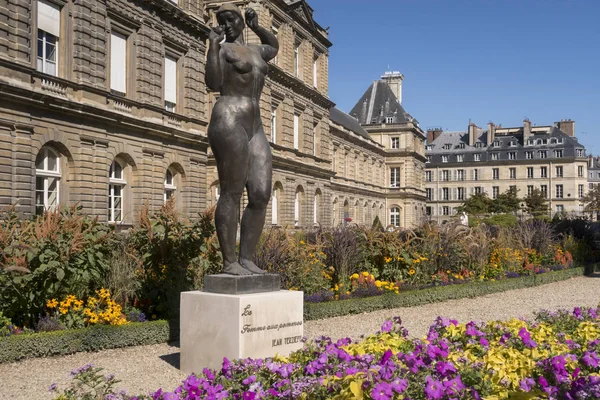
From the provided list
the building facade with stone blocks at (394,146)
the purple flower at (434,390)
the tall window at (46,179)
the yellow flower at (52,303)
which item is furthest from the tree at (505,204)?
the purple flower at (434,390)

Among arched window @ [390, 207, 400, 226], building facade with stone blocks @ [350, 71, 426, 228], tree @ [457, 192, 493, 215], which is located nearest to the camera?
building facade with stone blocks @ [350, 71, 426, 228]

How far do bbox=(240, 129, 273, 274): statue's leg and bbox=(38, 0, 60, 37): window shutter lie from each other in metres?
11.9

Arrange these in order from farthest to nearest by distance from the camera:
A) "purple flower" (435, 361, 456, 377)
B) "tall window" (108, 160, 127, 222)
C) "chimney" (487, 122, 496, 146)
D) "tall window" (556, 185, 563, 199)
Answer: "chimney" (487, 122, 496, 146)
"tall window" (556, 185, 563, 199)
"tall window" (108, 160, 127, 222)
"purple flower" (435, 361, 456, 377)

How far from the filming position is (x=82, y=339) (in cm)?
673

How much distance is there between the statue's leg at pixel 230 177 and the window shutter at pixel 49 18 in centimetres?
1184

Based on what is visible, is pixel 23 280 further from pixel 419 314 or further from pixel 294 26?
pixel 294 26

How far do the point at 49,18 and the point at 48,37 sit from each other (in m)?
0.46

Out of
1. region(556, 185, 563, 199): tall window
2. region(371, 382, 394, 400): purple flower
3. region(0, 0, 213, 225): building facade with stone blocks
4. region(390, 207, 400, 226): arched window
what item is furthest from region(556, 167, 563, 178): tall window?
region(371, 382, 394, 400): purple flower

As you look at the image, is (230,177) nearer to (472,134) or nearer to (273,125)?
(273,125)

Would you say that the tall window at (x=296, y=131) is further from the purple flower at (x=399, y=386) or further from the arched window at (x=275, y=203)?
the purple flower at (x=399, y=386)

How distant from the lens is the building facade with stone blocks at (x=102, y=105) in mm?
14500

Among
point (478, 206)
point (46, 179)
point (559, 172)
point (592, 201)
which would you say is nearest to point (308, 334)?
point (46, 179)

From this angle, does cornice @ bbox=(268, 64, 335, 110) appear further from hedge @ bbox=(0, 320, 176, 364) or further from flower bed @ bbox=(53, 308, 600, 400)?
flower bed @ bbox=(53, 308, 600, 400)

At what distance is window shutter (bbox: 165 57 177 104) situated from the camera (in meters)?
20.5
